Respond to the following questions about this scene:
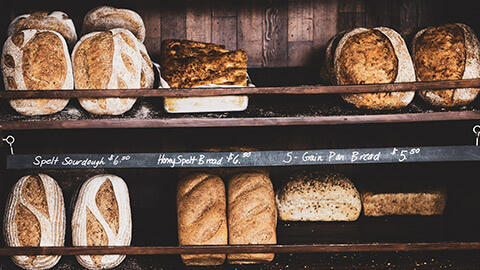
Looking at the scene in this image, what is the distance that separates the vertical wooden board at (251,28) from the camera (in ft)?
6.26

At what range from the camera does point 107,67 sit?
1.41 m

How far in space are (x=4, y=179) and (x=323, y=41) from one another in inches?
60.5

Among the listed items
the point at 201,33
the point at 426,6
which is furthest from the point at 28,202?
the point at 426,6

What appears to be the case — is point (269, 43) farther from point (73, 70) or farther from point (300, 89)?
point (73, 70)

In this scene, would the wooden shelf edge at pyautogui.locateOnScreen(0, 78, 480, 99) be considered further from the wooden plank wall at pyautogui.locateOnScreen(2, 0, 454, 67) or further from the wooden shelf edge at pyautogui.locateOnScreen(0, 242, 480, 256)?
the wooden plank wall at pyautogui.locateOnScreen(2, 0, 454, 67)

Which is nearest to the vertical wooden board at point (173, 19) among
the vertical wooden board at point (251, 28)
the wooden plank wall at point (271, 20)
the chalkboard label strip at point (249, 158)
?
the wooden plank wall at point (271, 20)

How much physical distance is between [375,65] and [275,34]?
601 mm

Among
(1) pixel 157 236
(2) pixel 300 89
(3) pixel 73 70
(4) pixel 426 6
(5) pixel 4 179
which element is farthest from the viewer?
(4) pixel 426 6

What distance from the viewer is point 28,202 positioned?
1.47 m

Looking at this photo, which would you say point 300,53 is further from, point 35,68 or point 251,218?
point 35,68

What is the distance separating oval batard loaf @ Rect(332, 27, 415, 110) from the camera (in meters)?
1.46

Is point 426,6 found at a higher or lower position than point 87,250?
higher

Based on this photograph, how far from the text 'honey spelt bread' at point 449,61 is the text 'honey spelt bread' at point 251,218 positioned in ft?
2.33

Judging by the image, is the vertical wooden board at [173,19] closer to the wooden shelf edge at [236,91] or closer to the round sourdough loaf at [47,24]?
the round sourdough loaf at [47,24]
